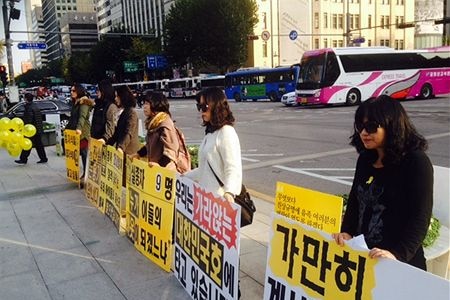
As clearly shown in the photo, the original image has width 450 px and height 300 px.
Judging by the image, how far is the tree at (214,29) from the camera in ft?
161

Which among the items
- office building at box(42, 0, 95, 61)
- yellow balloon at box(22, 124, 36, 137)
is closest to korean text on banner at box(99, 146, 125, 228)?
yellow balloon at box(22, 124, 36, 137)

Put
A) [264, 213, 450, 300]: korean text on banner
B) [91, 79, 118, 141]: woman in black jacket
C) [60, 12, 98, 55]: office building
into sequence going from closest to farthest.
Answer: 1. [264, 213, 450, 300]: korean text on banner
2. [91, 79, 118, 141]: woman in black jacket
3. [60, 12, 98, 55]: office building

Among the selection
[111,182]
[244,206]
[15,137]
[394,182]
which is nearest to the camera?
[394,182]

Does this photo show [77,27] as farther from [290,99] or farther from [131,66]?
[290,99]

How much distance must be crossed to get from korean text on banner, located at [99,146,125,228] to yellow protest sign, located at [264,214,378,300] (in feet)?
10.0

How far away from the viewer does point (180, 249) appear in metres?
3.88

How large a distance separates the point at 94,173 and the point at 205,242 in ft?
12.5

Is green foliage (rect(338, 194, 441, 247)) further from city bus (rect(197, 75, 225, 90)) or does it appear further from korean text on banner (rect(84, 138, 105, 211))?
city bus (rect(197, 75, 225, 90))

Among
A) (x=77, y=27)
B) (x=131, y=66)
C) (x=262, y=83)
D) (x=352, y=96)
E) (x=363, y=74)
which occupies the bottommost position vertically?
(x=352, y=96)

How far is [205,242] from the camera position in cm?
333

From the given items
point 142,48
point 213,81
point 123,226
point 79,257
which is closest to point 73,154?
point 123,226

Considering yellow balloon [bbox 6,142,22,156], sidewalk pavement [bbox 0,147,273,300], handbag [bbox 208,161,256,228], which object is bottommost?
sidewalk pavement [bbox 0,147,273,300]

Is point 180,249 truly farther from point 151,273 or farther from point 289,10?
point 289,10

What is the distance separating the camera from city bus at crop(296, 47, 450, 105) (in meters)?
25.3
